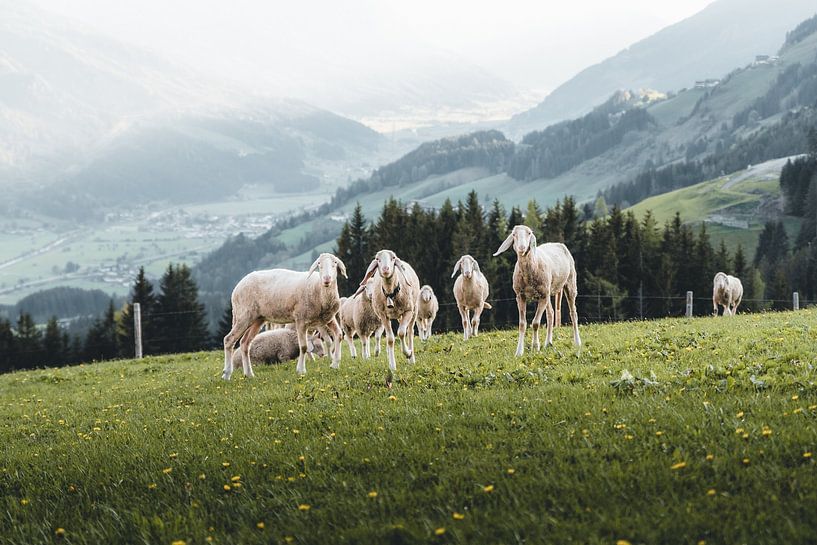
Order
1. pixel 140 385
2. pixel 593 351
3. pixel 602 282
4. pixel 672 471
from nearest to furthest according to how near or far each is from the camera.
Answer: pixel 672 471
pixel 593 351
pixel 140 385
pixel 602 282

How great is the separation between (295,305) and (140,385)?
5.56 meters

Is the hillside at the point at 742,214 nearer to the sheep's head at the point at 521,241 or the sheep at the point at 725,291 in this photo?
the sheep at the point at 725,291

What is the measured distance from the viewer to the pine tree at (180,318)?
258 ft

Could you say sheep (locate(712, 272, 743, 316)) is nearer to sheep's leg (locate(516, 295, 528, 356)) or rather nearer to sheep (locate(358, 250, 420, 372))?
sheep's leg (locate(516, 295, 528, 356))

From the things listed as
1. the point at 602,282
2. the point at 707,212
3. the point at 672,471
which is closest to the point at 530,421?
the point at 672,471

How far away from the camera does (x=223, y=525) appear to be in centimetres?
745

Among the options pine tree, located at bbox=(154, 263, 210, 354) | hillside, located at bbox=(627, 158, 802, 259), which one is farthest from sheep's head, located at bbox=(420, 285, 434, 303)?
hillside, located at bbox=(627, 158, 802, 259)

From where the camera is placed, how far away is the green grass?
6.57m

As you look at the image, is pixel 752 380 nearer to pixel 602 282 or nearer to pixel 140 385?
pixel 140 385

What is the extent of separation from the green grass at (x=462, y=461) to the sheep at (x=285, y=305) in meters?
4.64

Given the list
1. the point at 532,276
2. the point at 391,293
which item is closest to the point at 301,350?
the point at 391,293

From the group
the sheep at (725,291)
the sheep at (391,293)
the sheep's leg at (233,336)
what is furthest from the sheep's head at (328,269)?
the sheep at (725,291)

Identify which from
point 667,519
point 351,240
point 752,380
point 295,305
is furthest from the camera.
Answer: point 351,240

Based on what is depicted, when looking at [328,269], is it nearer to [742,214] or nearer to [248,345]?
[248,345]
